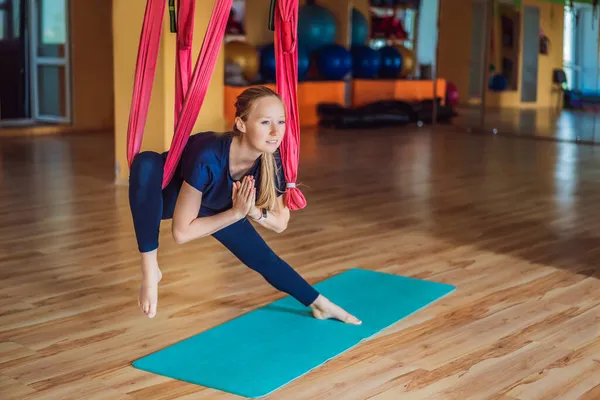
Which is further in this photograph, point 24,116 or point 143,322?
point 24,116

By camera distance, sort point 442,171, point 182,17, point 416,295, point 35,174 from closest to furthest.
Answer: point 182,17 < point 416,295 < point 35,174 < point 442,171

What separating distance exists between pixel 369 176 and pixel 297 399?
13.9 feet

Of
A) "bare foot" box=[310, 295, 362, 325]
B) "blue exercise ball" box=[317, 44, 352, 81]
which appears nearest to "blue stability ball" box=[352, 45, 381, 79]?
"blue exercise ball" box=[317, 44, 352, 81]

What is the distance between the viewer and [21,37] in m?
9.05

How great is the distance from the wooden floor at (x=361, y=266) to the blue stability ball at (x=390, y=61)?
397 cm

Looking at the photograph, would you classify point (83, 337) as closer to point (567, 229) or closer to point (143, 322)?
point (143, 322)

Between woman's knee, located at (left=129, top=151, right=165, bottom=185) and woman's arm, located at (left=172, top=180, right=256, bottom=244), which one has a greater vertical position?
woman's knee, located at (left=129, top=151, right=165, bottom=185)

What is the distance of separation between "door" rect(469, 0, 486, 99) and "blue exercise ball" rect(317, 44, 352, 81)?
5.81 ft

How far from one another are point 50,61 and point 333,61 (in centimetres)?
339

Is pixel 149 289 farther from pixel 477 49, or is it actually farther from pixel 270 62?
pixel 477 49

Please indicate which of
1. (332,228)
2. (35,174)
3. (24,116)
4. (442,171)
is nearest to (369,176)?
(442,171)

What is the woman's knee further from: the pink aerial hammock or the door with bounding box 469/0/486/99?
the door with bounding box 469/0/486/99

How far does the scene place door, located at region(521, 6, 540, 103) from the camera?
9781 mm

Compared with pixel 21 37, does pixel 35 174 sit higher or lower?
lower
